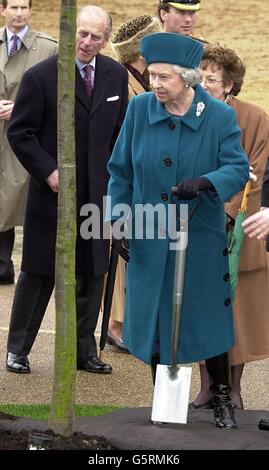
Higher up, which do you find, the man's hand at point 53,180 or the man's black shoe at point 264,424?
the man's hand at point 53,180

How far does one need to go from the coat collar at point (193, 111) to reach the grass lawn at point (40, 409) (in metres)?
1.55

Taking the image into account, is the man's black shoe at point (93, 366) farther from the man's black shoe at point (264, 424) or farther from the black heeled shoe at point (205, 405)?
the man's black shoe at point (264, 424)

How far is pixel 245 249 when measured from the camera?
23.7ft

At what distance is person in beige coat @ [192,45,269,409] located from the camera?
7.08 meters

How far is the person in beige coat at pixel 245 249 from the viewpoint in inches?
279

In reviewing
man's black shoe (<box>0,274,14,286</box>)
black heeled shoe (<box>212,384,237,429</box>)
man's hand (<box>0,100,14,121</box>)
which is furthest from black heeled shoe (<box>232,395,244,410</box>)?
man's black shoe (<box>0,274,14,286</box>)

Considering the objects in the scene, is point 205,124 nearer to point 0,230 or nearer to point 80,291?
point 80,291

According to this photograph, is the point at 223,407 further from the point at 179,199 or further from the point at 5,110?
the point at 5,110

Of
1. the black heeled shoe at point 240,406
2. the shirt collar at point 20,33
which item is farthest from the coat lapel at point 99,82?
the shirt collar at point 20,33

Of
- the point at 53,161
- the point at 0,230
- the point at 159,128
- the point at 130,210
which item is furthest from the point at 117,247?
the point at 0,230

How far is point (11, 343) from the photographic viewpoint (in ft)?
26.1

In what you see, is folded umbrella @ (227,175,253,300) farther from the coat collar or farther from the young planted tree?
the young planted tree

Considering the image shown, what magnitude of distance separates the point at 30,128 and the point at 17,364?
4.46 ft

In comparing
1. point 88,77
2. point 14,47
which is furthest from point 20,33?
point 88,77
